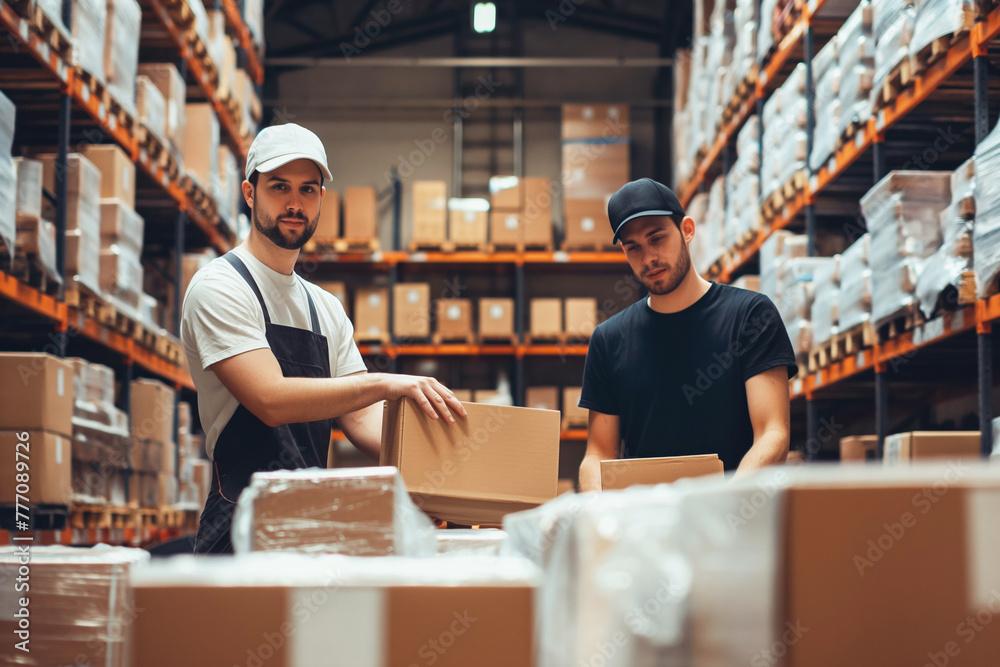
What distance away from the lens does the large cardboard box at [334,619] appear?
143 cm

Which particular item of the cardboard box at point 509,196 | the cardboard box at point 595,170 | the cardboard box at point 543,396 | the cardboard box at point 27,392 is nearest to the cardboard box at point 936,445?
the cardboard box at point 27,392

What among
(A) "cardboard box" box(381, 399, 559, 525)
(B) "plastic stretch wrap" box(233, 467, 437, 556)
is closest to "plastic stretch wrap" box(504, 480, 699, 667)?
(B) "plastic stretch wrap" box(233, 467, 437, 556)

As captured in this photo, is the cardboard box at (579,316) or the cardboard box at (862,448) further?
the cardboard box at (579,316)

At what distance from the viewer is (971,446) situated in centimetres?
438

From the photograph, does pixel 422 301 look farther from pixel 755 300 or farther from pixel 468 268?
pixel 755 300

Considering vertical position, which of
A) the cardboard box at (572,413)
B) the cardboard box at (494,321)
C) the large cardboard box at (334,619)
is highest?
the cardboard box at (494,321)

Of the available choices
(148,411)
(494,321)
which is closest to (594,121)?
(494,321)

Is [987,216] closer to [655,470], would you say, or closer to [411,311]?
[655,470]

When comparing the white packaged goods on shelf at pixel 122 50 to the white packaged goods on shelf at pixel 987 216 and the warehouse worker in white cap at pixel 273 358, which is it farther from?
the white packaged goods on shelf at pixel 987 216

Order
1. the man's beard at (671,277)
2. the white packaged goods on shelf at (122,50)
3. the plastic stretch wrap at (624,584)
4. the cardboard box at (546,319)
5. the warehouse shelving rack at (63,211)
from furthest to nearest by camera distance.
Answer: the cardboard box at (546,319), the white packaged goods on shelf at (122,50), the warehouse shelving rack at (63,211), the man's beard at (671,277), the plastic stretch wrap at (624,584)

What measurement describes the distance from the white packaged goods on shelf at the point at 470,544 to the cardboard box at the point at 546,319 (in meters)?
8.50

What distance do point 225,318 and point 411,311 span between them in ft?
26.6

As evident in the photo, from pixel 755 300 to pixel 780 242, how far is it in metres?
3.81

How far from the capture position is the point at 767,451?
9.41 feet
